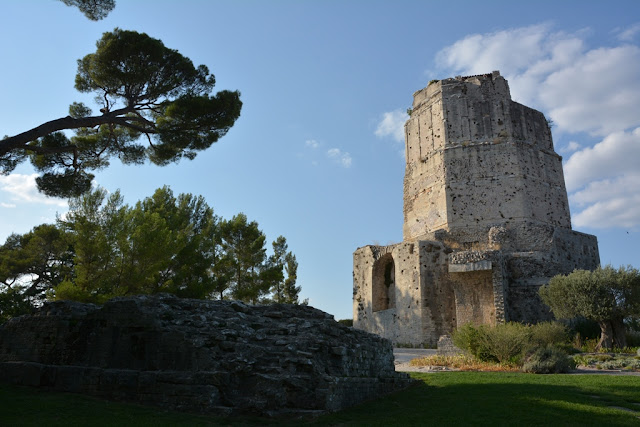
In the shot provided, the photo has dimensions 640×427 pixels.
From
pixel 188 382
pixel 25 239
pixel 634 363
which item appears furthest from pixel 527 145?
pixel 25 239

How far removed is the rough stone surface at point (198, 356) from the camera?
19.8 feet

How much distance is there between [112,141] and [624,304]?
53.4 ft

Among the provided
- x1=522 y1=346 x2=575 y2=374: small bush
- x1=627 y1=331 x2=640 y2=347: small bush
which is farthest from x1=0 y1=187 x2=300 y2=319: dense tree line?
x1=627 y1=331 x2=640 y2=347: small bush

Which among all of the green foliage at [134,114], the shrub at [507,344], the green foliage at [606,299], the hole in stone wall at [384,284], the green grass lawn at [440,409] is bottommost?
the green grass lawn at [440,409]

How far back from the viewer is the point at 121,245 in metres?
15.3

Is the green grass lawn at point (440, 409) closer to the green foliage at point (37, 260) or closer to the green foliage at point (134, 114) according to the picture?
the green foliage at point (134, 114)

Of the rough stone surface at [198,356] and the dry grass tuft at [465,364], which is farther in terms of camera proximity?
the dry grass tuft at [465,364]

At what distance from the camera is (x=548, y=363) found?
10602 mm

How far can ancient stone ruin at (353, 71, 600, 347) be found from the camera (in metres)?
18.6

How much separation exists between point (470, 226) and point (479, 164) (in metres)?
3.08

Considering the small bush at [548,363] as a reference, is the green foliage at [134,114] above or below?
above

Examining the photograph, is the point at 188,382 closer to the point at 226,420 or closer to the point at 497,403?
the point at 226,420

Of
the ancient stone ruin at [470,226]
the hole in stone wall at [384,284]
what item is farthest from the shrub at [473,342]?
the hole in stone wall at [384,284]

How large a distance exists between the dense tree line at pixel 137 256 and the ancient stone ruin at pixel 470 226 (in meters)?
5.80
